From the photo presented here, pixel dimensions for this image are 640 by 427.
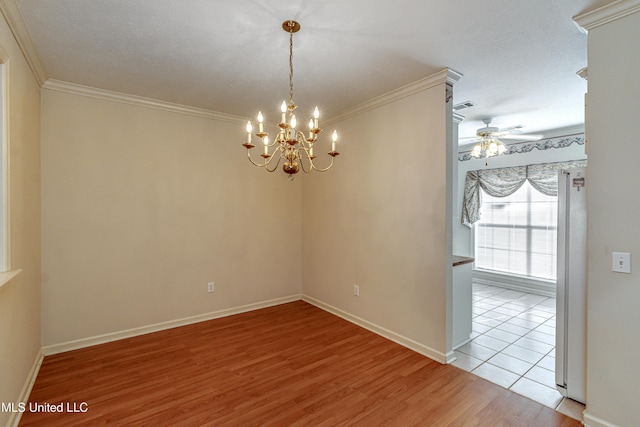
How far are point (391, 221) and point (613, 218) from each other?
5.90 ft

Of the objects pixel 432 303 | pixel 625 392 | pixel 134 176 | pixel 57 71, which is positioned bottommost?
pixel 625 392

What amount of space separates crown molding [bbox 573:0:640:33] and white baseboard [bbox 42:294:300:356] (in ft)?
13.9

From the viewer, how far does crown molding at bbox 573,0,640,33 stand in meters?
1.81

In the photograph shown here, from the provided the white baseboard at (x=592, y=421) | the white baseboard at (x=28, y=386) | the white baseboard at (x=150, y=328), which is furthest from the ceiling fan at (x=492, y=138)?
the white baseboard at (x=28, y=386)

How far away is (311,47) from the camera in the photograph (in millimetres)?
2367

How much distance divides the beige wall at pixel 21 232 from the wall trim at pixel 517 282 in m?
6.48

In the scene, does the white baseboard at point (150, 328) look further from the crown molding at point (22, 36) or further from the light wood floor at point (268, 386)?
the crown molding at point (22, 36)

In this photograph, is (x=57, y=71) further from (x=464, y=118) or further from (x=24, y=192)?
(x=464, y=118)

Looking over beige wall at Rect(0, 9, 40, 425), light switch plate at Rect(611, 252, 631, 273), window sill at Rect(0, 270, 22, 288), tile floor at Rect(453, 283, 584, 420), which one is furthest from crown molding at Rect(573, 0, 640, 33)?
window sill at Rect(0, 270, 22, 288)

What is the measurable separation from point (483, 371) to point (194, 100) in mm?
4017

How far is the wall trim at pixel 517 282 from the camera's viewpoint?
200 inches

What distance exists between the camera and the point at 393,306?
11.0ft

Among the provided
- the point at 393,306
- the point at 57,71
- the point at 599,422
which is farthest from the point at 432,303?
the point at 57,71

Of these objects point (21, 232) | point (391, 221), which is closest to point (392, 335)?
point (391, 221)
